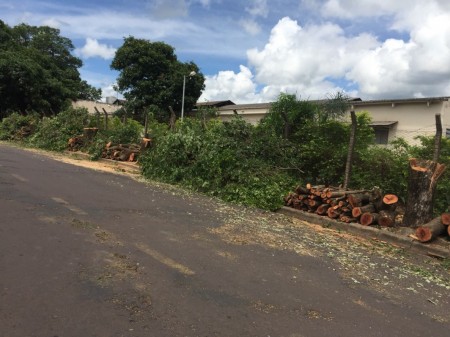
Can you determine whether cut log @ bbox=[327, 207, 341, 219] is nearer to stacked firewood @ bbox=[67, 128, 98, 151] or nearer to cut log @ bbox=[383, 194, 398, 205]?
cut log @ bbox=[383, 194, 398, 205]

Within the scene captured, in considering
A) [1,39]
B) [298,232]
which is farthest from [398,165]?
[1,39]

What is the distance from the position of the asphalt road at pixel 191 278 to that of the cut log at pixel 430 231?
57cm

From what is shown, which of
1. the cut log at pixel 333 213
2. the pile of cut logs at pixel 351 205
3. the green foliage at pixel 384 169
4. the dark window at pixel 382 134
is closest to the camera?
the pile of cut logs at pixel 351 205

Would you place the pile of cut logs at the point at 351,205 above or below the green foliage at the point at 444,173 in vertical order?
below

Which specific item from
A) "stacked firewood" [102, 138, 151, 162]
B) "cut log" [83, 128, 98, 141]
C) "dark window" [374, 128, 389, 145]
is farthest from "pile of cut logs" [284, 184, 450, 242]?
"dark window" [374, 128, 389, 145]

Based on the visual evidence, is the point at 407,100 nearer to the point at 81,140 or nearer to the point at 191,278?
the point at 81,140

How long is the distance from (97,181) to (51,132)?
1378 centimetres

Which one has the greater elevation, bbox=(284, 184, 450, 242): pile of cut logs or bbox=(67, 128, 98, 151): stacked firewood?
bbox=(67, 128, 98, 151): stacked firewood

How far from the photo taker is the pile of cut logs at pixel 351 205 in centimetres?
884

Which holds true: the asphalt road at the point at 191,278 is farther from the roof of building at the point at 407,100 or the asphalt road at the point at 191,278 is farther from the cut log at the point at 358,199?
the roof of building at the point at 407,100

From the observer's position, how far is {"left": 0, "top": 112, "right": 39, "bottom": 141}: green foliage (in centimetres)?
2795

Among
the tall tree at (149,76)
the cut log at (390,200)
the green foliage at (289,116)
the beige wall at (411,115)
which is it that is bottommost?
the cut log at (390,200)

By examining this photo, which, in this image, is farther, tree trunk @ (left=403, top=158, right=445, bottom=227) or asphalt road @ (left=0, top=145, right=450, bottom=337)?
tree trunk @ (left=403, top=158, right=445, bottom=227)

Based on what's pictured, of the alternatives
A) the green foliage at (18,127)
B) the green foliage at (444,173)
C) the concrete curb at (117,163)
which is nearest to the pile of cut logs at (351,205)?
the green foliage at (444,173)
